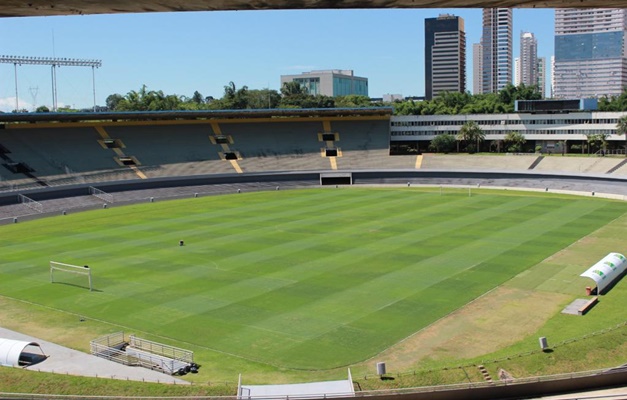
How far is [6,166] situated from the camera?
64938mm

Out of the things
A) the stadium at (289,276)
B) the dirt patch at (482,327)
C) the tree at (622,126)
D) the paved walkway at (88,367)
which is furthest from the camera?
the tree at (622,126)

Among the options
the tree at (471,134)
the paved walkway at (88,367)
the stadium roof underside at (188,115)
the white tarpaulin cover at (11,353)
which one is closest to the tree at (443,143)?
the tree at (471,134)

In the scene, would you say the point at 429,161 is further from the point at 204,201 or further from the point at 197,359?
the point at 197,359

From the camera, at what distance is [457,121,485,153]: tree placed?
93812mm

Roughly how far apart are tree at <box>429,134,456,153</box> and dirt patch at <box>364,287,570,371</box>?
6729 cm

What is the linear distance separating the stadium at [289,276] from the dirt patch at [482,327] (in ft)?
0.37

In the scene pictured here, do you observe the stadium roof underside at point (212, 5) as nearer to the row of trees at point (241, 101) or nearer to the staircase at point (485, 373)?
the staircase at point (485, 373)

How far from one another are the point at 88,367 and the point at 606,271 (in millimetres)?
22777

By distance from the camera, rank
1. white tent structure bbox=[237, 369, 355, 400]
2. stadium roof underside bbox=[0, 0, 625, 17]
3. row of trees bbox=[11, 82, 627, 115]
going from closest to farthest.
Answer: stadium roof underside bbox=[0, 0, 625, 17], white tent structure bbox=[237, 369, 355, 400], row of trees bbox=[11, 82, 627, 115]

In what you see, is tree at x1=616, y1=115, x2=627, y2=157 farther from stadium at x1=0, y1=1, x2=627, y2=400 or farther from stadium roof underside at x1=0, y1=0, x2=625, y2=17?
stadium roof underside at x1=0, y1=0, x2=625, y2=17

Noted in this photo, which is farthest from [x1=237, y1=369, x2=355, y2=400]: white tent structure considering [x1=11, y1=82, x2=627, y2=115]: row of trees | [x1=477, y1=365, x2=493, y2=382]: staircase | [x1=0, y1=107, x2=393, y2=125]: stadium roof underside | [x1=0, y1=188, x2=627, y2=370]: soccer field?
[x1=11, y1=82, x2=627, y2=115]: row of trees

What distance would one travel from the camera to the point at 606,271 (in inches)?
1133

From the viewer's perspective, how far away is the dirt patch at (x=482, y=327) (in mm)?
21906

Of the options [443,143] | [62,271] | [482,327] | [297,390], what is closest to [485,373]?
[297,390]
